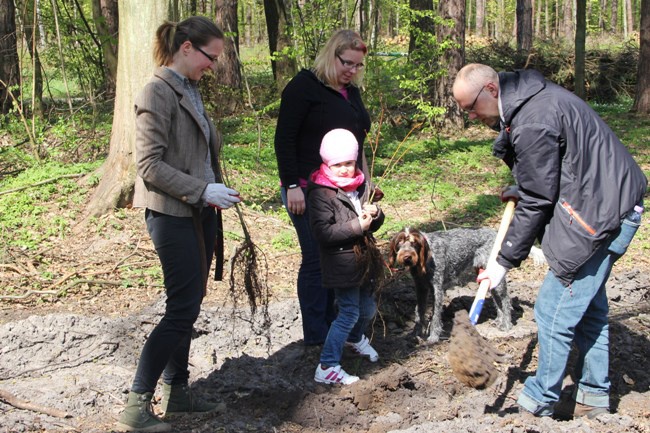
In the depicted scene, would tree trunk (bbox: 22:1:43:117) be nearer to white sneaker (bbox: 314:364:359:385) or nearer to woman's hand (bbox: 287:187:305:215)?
woman's hand (bbox: 287:187:305:215)

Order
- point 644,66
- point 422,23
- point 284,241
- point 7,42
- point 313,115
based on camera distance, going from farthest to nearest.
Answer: point 644,66 → point 7,42 → point 422,23 → point 284,241 → point 313,115

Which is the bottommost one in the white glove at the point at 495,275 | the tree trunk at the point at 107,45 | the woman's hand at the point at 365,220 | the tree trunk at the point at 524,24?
the white glove at the point at 495,275

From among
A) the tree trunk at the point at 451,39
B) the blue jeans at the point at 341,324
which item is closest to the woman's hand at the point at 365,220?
the blue jeans at the point at 341,324

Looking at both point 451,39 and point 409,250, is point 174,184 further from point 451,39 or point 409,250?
point 451,39

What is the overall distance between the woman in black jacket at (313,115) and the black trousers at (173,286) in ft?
3.71

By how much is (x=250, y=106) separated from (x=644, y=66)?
9724 millimetres

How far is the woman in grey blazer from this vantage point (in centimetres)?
355

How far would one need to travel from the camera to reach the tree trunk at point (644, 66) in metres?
15.8

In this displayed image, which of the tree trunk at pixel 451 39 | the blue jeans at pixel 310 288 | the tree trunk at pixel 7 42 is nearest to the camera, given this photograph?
the blue jeans at pixel 310 288

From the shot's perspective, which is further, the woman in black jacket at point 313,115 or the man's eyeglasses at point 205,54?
the woman in black jacket at point 313,115

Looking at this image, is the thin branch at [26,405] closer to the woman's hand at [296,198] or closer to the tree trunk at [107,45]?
the woman's hand at [296,198]

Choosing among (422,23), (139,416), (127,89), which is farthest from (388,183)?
(139,416)

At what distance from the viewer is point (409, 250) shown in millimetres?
5441

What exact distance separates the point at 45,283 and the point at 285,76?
972 cm
